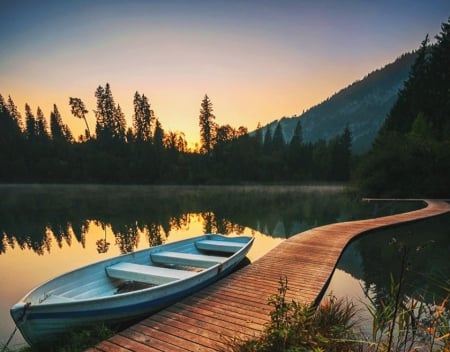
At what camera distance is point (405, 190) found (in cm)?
2202

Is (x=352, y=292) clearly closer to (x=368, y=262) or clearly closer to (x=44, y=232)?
(x=368, y=262)

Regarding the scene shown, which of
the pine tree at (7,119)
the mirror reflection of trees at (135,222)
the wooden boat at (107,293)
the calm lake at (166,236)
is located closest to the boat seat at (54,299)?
the wooden boat at (107,293)

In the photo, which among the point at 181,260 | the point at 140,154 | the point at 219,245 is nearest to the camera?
the point at 181,260

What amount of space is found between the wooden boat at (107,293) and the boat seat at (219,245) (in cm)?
120

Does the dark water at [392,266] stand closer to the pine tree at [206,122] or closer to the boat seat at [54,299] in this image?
the boat seat at [54,299]

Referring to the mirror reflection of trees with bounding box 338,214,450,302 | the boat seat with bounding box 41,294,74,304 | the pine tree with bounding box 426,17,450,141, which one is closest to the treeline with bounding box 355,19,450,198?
the pine tree with bounding box 426,17,450,141

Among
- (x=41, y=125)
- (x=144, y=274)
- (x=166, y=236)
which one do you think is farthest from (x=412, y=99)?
(x=41, y=125)

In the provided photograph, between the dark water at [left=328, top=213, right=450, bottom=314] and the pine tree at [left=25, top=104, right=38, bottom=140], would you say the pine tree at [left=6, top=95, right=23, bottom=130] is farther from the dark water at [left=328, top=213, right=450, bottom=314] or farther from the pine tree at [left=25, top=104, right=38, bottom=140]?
the dark water at [left=328, top=213, right=450, bottom=314]

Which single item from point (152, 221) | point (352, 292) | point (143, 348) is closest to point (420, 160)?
point (352, 292)

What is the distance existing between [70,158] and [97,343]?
192ft

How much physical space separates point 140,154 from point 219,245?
50549 millimetres

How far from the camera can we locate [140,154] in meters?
54.6

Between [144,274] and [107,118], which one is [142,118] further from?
[144,274]

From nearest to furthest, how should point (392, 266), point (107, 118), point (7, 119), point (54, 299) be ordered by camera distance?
point (54, 299) < point (392, 266) < point (107, 118) < point (7, 119)
